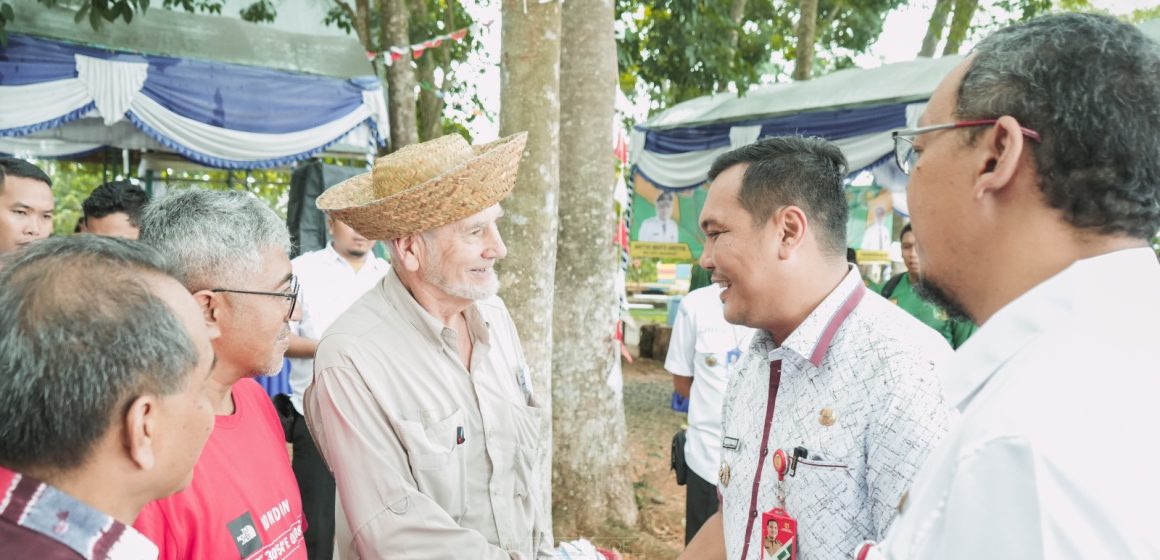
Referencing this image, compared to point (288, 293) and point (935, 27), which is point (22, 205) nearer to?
point (288, 293)

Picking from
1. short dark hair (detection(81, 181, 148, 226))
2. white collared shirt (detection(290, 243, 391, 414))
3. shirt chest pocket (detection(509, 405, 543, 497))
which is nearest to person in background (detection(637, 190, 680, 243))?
white collared shirt (detection(290, 243, 391, 414))

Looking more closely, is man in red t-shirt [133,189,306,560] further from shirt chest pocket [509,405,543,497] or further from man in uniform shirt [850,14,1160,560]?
man in uniform shirt [850,14,1160,560]

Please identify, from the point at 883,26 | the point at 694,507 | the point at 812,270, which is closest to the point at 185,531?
the point at 812,270

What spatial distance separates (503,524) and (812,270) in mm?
1122

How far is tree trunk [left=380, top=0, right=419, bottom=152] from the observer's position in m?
8.59

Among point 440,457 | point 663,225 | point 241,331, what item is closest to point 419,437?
point 440,457

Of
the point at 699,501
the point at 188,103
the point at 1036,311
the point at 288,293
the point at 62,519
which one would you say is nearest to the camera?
the point at 1036,311

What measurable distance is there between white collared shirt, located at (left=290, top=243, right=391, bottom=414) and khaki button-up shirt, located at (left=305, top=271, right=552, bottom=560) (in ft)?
6.99

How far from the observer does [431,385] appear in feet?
7.42

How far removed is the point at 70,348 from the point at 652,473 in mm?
6320

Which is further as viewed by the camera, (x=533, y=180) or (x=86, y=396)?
(x=533, y=180)

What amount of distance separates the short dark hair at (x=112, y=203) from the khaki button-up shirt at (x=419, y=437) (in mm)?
2603

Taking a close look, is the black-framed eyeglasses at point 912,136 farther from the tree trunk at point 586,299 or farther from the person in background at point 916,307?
the tree trunk at point 586,299

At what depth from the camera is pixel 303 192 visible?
5828 millimetres
